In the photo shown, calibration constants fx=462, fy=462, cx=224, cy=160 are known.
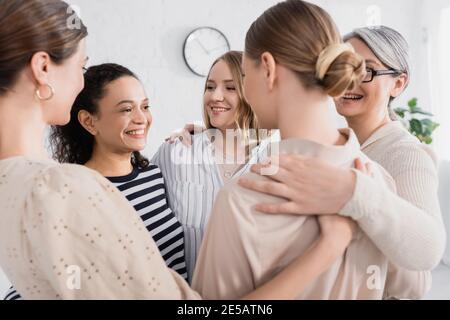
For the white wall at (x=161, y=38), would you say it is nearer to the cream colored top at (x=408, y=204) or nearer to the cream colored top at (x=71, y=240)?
the cream colored top at (x=408, y=204)

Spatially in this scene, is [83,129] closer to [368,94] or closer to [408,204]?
[368,94]

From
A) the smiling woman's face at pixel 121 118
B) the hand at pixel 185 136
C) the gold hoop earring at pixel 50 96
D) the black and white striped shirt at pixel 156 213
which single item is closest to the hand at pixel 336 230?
the gold hoop earring at pixel 50 96

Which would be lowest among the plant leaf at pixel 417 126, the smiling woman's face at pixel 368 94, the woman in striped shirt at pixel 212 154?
the plant leaf at pixel 417 126

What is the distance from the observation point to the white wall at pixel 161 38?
12.3 feet

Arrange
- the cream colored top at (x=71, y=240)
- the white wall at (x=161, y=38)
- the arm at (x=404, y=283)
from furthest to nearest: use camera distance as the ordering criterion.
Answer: the white wall at (x=161, y=38)
the arm at (x=404, y=283)
the cream colored top at (x=71, y=240)

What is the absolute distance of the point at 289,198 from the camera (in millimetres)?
801

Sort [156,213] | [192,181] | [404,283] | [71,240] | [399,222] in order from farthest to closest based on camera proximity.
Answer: [192,181]
[156,213]
[404,283]
[399,222]
[71,240]

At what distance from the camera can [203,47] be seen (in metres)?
3.95

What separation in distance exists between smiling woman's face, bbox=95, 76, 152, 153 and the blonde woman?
0.65m

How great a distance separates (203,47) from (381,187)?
3323 mm

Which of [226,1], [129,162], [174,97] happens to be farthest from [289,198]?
[226,1]

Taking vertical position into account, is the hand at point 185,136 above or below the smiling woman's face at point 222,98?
below

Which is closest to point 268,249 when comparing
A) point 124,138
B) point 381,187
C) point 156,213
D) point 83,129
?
Answer: point 381,187

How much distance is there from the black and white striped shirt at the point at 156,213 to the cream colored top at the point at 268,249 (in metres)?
0.54
